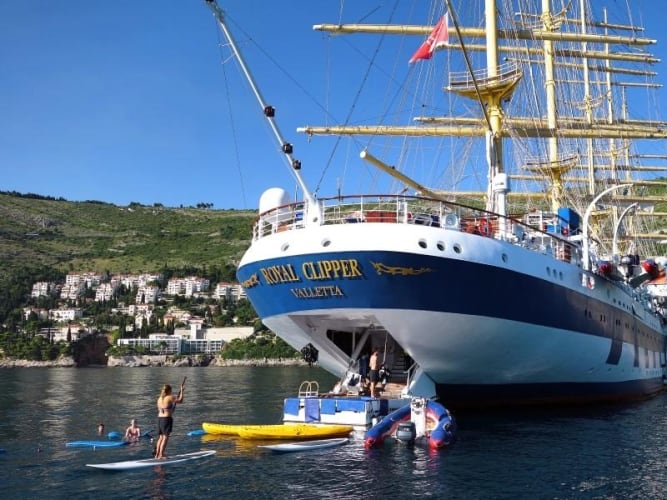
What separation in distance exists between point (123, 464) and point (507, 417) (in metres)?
14.1

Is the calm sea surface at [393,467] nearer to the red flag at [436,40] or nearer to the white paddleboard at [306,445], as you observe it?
the white paddleboard at [306,445]

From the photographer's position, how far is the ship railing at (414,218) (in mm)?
22641

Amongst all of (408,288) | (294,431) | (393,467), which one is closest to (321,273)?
(408,288)

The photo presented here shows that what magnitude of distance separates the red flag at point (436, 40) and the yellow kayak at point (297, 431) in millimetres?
14559

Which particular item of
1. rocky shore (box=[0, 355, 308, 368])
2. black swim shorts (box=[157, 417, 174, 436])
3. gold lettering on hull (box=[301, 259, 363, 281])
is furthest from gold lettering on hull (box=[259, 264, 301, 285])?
rocky shore (box=[0, 355, 308, 368])

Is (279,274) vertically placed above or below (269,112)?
below

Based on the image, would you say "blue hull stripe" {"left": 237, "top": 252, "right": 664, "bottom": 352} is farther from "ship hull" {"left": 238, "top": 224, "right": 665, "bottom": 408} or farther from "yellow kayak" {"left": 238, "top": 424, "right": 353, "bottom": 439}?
"yellow kayak" {"left": 238, "top": 424, "right": 353, "bottom": 439}

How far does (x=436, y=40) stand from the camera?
26.7 m

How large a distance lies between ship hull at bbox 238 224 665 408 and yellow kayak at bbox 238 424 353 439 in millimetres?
3748

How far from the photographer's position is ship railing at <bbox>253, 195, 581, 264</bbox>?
2264 cm

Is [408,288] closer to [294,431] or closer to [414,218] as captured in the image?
[414,218]

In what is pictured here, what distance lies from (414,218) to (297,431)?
7.64 metres

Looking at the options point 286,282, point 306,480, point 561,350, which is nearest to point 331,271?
point 286,282

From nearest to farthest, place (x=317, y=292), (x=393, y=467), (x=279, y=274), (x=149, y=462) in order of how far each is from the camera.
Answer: (x=393, y=467)
(x=149, y=462)
(x=317, y=292)
(x=279, y=274)
